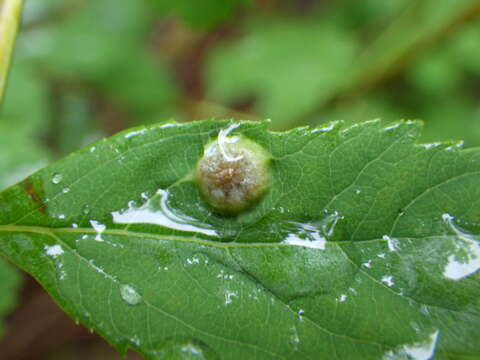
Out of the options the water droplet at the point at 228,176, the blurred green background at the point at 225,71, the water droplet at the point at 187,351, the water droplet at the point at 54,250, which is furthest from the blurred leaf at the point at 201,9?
the water droplet at the point at 187,351

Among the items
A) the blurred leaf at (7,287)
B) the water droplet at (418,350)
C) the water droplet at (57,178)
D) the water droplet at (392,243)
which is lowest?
the blurred leaf at (7,287)

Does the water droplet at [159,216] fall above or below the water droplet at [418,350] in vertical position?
above

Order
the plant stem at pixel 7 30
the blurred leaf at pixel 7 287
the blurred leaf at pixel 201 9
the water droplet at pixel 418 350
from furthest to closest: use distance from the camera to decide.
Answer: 1. the blurred leaf at pixel 201 9
2. the blurred leaf at pixel 7 287
3. the plant stem at pixel 7 30
4. the water droplet at pixel 418 350

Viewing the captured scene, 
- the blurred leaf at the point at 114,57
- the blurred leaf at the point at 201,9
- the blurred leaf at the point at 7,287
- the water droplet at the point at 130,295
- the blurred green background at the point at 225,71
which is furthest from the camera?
the blurred leaf at the point at 114,57

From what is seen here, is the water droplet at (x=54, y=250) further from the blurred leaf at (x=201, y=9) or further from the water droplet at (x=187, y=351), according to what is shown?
the blurred leaf at (x=201, y=9)

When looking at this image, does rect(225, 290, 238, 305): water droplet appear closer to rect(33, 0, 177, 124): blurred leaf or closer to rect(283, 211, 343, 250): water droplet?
rect(283, 211, 343, 250): water droplet

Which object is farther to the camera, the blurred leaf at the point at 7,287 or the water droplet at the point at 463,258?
the blurred leaf at the point at 7,287

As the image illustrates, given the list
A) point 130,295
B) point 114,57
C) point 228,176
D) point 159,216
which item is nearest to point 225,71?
point 114,57
